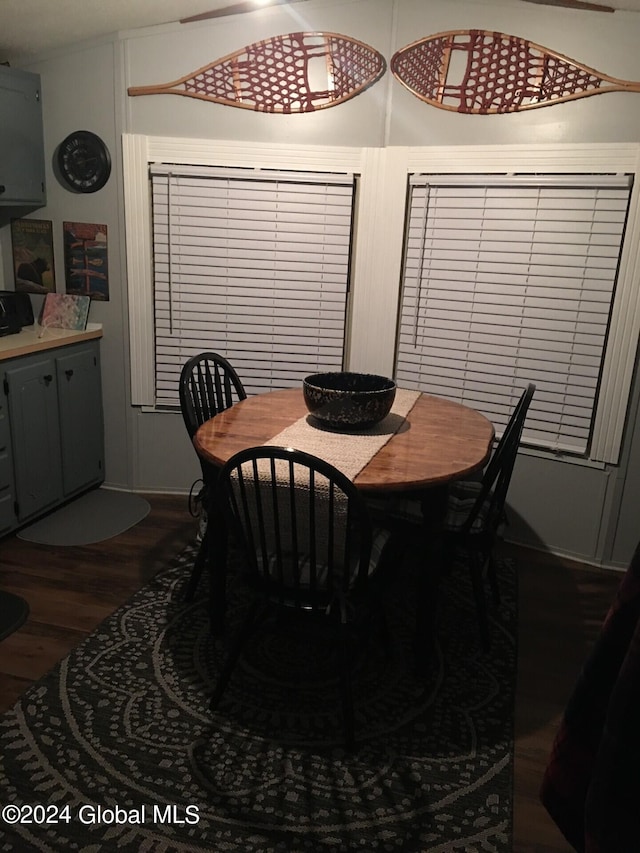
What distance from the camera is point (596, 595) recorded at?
297 centimetres

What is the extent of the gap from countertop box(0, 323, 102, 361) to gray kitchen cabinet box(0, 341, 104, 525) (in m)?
0.04

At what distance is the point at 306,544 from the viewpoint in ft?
6.57

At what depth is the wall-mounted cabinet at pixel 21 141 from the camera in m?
3.28

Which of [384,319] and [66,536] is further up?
[384,319]

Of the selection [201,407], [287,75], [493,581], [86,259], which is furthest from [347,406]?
[86,259]

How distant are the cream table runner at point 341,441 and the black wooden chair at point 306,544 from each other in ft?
0.56

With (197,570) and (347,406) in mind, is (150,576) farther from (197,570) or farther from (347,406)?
(347,406)

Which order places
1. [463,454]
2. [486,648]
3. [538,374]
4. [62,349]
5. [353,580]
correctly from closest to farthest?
[353,580] < [463,454] < [486,648] < [538,374] < [62,349]

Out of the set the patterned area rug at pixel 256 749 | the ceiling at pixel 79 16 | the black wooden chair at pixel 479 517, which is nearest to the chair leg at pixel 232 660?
the patterned area rug at pixel 256 749

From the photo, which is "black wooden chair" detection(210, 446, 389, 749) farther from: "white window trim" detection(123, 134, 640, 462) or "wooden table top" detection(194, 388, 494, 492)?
"white window trim" detection(123, 134, 640, 462)

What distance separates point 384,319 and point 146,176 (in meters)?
1.47

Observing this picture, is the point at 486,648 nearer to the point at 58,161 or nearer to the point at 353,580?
the point at 353,580

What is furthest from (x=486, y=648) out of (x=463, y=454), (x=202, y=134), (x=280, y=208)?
(x=202, y=134)

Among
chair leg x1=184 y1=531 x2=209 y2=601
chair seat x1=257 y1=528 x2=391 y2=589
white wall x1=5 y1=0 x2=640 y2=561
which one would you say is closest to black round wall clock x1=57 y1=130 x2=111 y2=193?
white wall x1=5 y1=0 x2=640 y2=561
